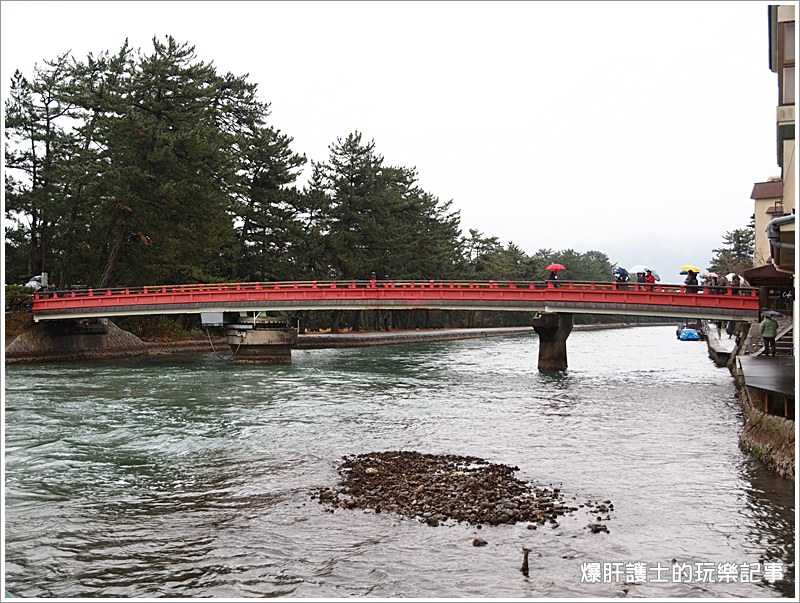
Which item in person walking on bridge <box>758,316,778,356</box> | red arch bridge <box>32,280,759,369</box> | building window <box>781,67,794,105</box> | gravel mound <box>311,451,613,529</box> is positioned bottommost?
gravel mound <box>311,451,613,529</box>

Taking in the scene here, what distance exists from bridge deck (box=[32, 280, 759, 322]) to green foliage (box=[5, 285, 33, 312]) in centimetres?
56

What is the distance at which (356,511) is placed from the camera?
12320 mm

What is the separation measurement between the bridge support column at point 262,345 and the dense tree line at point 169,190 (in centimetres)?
1102

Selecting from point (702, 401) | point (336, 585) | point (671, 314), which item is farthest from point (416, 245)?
point (336, 585)

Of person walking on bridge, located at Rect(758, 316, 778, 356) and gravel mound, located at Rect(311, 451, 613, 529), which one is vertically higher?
person walking on bridge, located at Rect(758, 316, 778, 356)

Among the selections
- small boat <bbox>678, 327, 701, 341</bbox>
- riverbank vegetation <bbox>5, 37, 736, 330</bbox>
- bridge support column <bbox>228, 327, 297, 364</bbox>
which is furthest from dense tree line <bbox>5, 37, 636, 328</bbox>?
small boat <bbox>678, 327, 701, 341</bbox>

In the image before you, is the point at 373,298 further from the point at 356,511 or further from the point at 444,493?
the point at 356,511

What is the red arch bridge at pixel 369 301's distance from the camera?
35.7 meters

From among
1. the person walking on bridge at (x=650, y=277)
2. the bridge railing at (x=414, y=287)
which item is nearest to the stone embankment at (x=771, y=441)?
the bridge railing at (x=414, y=287)

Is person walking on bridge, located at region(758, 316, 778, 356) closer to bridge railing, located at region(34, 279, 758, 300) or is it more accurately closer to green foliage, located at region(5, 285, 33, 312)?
bridge railing, located at region(34, 279, 758, 300)

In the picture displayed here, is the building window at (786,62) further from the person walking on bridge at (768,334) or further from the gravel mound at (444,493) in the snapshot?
the gravel mound at (444,493)

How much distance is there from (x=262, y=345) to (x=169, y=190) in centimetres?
1213

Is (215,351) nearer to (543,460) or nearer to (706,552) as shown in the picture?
(543,460)

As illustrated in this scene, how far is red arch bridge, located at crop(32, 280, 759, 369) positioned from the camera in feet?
117
